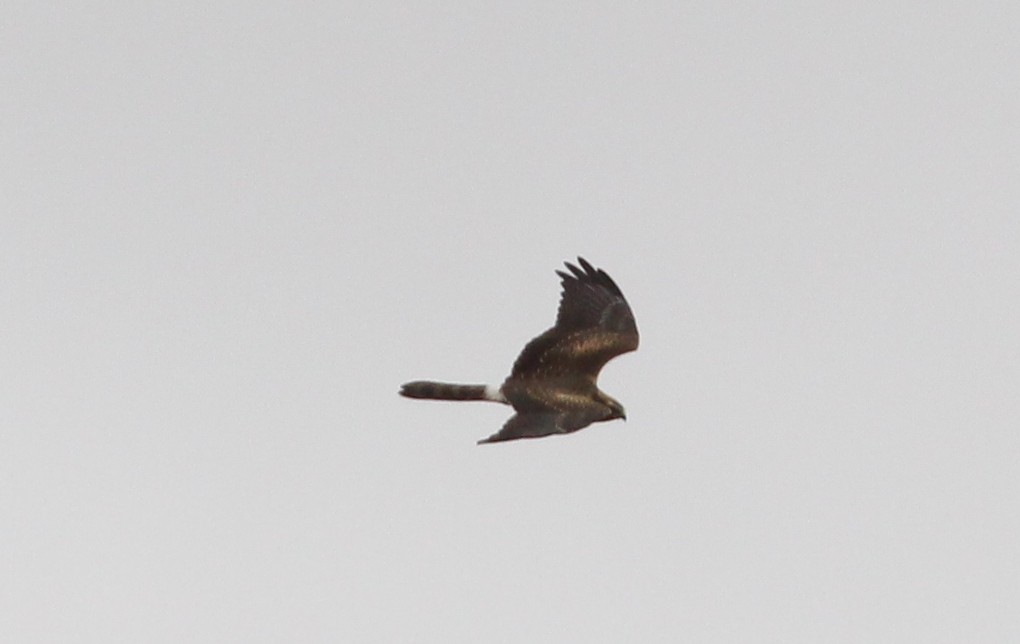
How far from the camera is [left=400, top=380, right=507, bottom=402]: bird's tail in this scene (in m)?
18.3

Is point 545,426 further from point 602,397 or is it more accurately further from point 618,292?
point 618,292

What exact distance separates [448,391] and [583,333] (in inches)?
80.0

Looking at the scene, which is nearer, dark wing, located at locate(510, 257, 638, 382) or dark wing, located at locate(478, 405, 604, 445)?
dark wing, located at locate(478, 405, 604, 445)

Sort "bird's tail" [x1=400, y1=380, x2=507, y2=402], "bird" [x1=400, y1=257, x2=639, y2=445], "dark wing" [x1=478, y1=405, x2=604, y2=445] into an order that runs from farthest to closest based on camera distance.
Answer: "bird's tail" [x1=400, y1=380, x2=507, y2=402] < "bird" [x1=400, y1=257, x2=639, y2=445] < "dark wing" [x1=478, y1=405, x2=604, y2=445]

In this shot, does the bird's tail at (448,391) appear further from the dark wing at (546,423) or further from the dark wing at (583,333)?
the dark wing at (546,423)

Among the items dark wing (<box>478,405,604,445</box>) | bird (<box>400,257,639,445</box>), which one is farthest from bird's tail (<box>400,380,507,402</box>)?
dark wing (<box>478,405,604,445</box>)

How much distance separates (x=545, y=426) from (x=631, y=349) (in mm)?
2451

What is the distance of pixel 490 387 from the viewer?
1838cm

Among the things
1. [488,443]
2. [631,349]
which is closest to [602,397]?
[631,349]

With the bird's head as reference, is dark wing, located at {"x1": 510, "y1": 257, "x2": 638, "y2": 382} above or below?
above

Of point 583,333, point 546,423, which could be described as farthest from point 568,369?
point 546,423

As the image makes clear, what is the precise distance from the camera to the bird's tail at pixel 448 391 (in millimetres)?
18297

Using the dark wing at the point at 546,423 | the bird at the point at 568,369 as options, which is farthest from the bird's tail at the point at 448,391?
the dark wing at the point at 546,423

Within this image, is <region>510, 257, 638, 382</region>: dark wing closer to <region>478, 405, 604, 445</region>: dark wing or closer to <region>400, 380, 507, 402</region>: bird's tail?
<region>400, 380, 507, 402</region>: bird's tail
